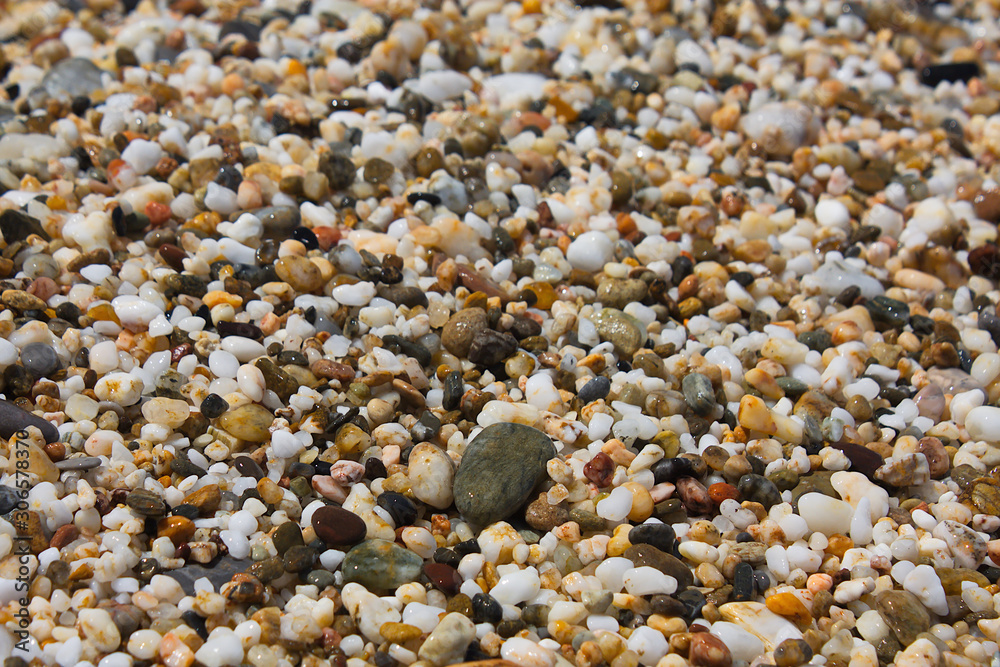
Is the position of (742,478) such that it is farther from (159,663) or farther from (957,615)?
(159,663)

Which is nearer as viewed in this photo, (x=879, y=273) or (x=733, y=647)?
(x=733, y=647)

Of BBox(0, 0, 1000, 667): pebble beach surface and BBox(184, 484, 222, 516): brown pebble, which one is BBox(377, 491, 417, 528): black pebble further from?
BBox(184, 484, 222, 516): brown pebble

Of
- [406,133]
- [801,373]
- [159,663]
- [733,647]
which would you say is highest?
[406,133]

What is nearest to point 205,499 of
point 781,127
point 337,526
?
point 337,526

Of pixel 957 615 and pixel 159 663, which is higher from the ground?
pixel 957 615

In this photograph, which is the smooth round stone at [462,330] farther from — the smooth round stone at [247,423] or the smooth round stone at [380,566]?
the smooth round stone at [380,566]

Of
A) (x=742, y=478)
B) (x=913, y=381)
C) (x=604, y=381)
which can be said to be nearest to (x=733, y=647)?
(x=742, y=478)
